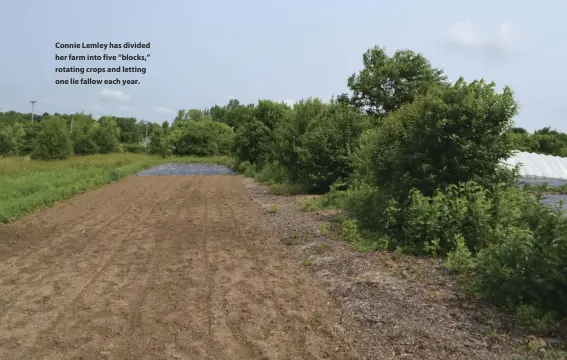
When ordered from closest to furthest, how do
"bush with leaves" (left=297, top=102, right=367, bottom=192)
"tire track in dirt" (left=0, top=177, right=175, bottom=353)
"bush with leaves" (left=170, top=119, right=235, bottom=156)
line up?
"tire track in dirt" (left=0, top=177, right=175, bottom=353)
"bush with leaves" (left=297, top=102, right=367, bottom=192)
"bush with leaves" (left=170, top=119, right=235, bottom=156)

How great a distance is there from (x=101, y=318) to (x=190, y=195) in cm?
1206

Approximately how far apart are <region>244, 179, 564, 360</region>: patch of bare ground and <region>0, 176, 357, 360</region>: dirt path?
0.86ft

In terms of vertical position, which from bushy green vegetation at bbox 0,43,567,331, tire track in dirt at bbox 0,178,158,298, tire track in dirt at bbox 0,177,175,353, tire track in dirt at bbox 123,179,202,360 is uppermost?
bushy green vegetation at bbox 0,43,567,331

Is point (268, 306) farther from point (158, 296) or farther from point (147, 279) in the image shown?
point (147, 279)

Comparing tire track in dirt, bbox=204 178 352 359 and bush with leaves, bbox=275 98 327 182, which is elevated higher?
bush with leaves, bbox=275 98 327 182

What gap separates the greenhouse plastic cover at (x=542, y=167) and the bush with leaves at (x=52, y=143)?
42719 mm

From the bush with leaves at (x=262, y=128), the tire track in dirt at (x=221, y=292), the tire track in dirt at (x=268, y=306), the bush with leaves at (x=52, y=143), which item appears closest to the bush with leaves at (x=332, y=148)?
the tire track in dirt at (x=221, y=292)

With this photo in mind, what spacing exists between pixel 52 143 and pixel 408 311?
49.8m

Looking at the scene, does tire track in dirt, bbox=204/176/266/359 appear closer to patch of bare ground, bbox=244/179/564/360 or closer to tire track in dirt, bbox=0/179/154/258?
patch of bare ground, bbox=244/179/564/360

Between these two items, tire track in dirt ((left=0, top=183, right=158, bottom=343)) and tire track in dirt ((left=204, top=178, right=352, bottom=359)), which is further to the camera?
tire track in dirt ((left=0, top=183, right=158, bottom=343))

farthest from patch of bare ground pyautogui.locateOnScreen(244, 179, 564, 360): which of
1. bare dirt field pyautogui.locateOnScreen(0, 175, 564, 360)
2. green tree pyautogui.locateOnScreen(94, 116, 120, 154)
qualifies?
green tree pyautogui.locateOnScreen(94, 116, 120, 154)

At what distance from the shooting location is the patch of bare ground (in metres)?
3.90

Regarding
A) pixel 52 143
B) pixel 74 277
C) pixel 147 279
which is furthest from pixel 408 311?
pixel 52 143

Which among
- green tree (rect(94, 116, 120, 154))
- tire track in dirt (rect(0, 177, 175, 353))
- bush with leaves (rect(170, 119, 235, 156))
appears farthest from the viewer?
green tree (rect(94, 116, 120, 154))
